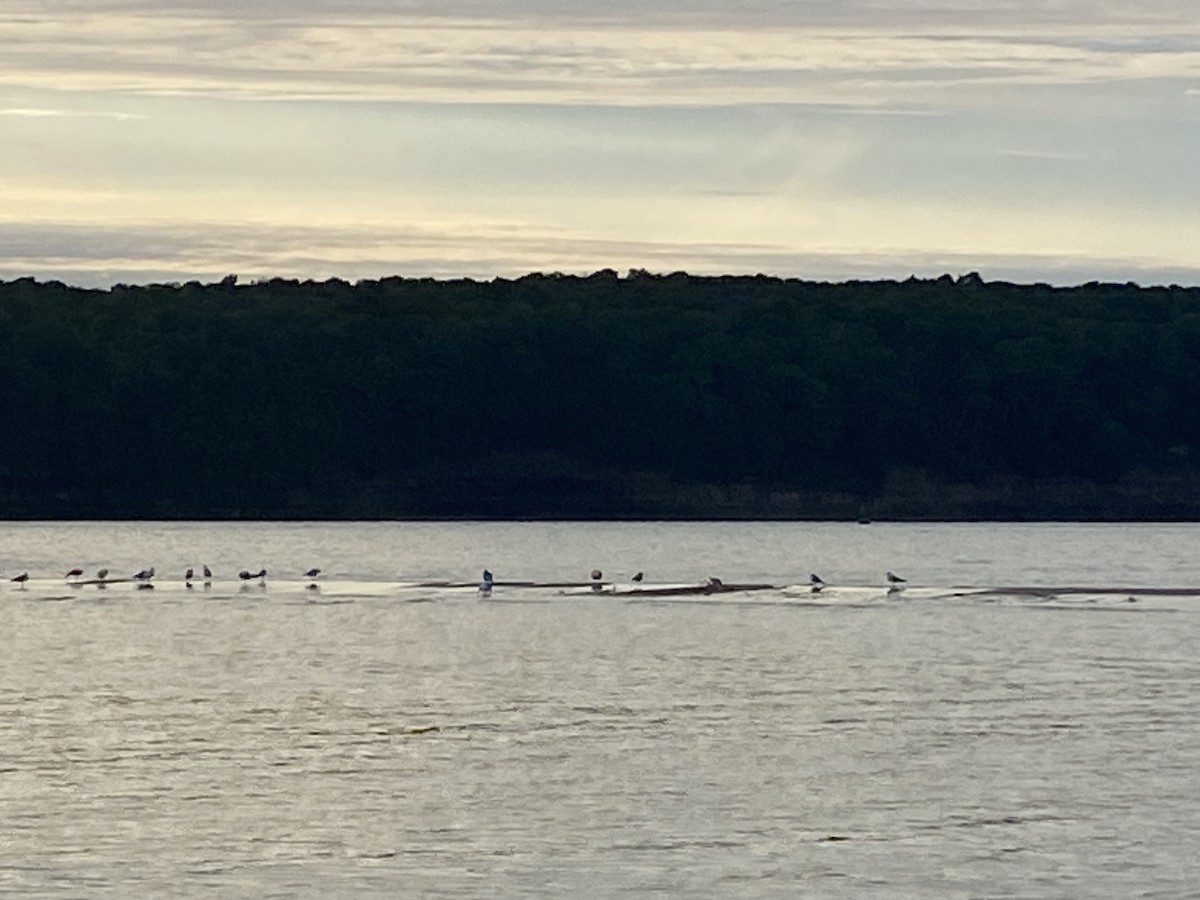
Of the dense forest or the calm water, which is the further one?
the dense forest

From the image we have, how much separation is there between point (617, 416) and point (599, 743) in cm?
Answer: 13533

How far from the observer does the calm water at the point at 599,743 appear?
100 feet

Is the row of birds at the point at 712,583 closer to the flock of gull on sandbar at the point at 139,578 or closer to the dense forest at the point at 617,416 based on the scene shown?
the flock of gull on sandbar at the point at 139,578

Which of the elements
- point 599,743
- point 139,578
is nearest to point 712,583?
point 139,578

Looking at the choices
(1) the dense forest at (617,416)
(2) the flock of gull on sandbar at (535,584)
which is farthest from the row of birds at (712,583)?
(1) the dense forest at (617,416)

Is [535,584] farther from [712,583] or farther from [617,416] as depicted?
[617,416]

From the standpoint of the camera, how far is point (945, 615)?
75.2 meters

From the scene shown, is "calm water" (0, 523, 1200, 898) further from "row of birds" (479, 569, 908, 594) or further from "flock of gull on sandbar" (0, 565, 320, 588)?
"flock of gull on sandbar" (0, 565, 320, 588)

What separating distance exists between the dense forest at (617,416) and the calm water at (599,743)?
8639cm

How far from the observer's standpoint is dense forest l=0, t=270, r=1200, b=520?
6816 inches

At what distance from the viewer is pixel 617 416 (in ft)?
583

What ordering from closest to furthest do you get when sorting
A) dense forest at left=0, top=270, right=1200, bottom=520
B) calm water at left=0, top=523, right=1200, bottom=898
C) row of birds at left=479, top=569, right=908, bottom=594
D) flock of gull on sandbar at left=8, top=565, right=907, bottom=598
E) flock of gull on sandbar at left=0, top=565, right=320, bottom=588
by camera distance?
calm water at left=0, top=523, right=1200, bottom=898 → row of birds at left=479, top=569, right=908, bottom=594 → flock of gull on sandbar at left=8, top=565, right=907, bottom=598 → flock of gull on sandbar at left=0, top=565, right=320, bottom=588 → dense forest at left=0, top=270, right=1200, bottom=520

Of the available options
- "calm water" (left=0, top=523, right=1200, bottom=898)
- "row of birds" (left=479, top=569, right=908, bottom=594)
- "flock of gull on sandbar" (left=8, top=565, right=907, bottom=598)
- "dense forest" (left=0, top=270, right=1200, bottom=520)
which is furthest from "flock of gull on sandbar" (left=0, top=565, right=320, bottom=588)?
"dense forest" (left=0, top=270, right=1200, bottom=520)

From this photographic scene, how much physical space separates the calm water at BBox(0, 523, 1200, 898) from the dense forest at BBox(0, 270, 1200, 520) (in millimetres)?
86395
